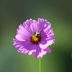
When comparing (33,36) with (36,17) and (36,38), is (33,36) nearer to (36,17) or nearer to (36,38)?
(36,38)

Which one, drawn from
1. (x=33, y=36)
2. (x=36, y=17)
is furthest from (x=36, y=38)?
(x=36, y=17)

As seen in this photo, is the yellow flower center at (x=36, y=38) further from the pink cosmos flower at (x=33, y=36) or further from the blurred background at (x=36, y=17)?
the blurred background at (x=36, y=17)

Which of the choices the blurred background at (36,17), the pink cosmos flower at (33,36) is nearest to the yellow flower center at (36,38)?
the pink cosmos flower at (33,36)

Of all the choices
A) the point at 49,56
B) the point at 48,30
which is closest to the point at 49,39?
the point at 48,30

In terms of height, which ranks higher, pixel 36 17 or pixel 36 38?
pixel 36 17

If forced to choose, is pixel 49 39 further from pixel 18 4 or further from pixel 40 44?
pixel 18 4

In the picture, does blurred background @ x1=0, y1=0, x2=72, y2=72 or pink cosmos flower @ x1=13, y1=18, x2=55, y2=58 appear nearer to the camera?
pink cosmos flower @ x1=13, y1=18, x2=55, y2=58

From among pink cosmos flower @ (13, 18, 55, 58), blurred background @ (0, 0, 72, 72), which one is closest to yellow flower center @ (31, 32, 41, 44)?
pink cosmos flower @ (13, 18, 55, 58)

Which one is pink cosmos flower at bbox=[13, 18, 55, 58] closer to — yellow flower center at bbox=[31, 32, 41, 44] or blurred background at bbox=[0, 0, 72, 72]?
yellow flower center at bbox=[31, 32, 41, 44]

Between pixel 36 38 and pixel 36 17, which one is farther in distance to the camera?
pixel 36 17
